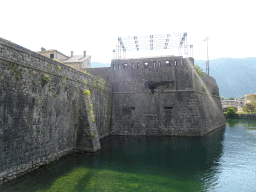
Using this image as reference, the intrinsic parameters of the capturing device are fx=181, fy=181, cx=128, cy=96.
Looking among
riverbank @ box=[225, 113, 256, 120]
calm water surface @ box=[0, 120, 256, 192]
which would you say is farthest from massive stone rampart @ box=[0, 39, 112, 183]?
riverbank @ box=[225, 113, 256, 120]

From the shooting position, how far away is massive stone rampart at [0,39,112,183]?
791 cm

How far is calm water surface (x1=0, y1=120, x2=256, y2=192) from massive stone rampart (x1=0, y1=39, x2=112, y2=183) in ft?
2.86

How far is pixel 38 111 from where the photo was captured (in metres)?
9.88

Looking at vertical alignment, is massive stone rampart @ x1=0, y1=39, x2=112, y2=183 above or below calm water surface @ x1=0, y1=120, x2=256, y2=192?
above

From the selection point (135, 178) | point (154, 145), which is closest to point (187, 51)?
point (154, 145)

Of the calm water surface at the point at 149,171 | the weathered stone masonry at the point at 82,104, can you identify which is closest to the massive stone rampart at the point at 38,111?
the weathered stone masonry at the point at 82,104

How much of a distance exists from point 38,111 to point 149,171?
6.94m

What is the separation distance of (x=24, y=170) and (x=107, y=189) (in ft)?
13.7

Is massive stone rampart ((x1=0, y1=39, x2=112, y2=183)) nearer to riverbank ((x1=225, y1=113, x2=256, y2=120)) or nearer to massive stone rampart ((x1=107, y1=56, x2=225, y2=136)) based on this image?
massive stone rampart ((x1=107, y1=56, x2=225, y2=136))

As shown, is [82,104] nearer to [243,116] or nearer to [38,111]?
[38,111]

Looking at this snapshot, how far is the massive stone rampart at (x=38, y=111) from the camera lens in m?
7.91

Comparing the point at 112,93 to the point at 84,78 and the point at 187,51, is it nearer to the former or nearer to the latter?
the point at 84,78

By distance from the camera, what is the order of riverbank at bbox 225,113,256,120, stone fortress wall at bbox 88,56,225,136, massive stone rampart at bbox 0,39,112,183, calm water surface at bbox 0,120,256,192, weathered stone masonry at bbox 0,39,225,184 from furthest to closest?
riverbank at bbox 225,113,256,120, stone fortress wall at bbox 88,56,225,136, weathered stone masonry at bbox 0,39,225,184, calm water surface at bbox 0,120,256,192, massive stone rampart at bbox 0,39,112,183

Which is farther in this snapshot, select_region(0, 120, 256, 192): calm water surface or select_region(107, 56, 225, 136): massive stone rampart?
select_region(107, 56, 225, 136): massive stone rampart
